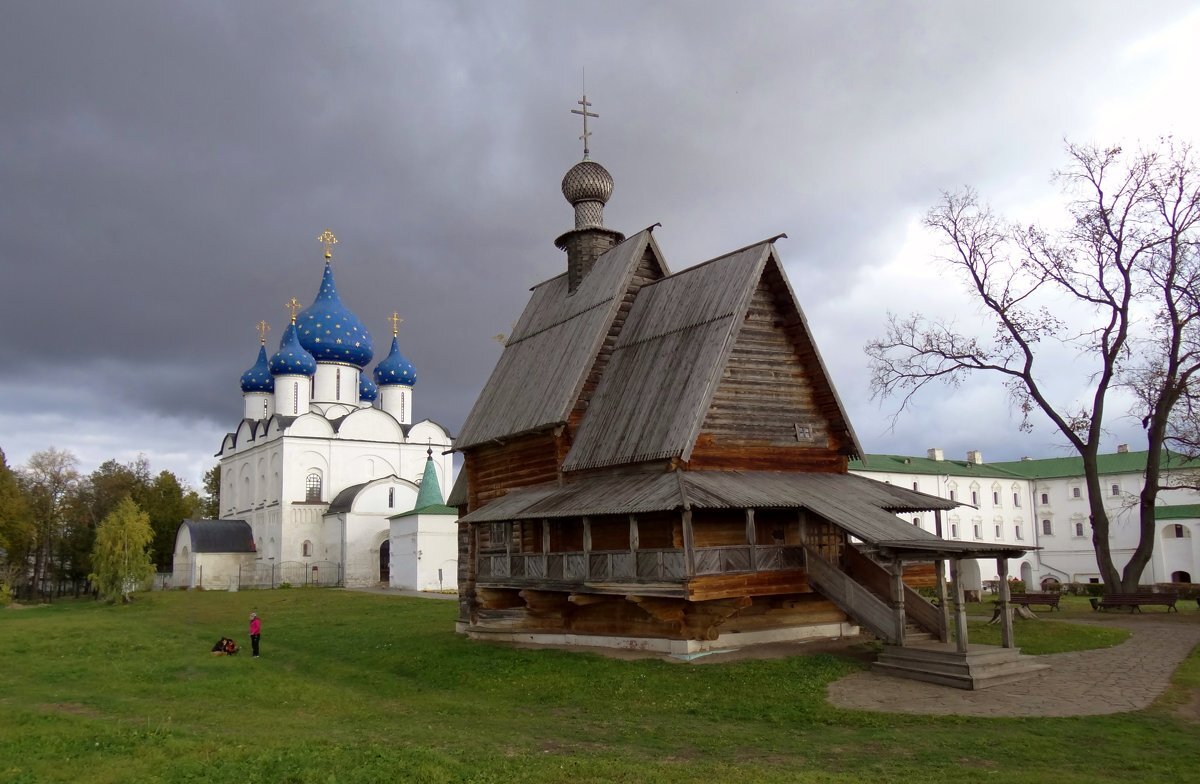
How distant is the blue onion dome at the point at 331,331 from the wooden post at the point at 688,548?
46.6 meters

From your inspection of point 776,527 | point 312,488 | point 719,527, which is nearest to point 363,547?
point 312,488

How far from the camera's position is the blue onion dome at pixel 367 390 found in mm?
64062

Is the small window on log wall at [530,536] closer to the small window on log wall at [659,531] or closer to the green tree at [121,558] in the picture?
the small window on log wall at [659,531]

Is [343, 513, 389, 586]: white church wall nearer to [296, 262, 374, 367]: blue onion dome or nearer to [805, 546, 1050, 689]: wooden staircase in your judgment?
[296, 262, 374, 367]: blue onion dome

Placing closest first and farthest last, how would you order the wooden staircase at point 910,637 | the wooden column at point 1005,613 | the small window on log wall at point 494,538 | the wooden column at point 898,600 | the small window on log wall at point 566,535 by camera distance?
the wooden staircase at point 910,637
the wooden column at point 1005,613
the wooden column at point 898,600
the small window on log wall at point 566,535
the small window on log wall at point 494,538

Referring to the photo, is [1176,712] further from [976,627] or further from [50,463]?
[50,463]

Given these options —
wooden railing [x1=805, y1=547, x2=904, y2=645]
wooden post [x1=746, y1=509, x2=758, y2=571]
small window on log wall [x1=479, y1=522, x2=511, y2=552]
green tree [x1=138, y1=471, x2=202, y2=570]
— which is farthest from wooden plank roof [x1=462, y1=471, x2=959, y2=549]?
green tree [x1=138, y1=471, x2=202, y2=570]

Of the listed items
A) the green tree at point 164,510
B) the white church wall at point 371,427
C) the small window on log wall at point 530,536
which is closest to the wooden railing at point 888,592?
the small window on log wall at point 530,536

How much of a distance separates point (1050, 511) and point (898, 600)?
54.3 meters

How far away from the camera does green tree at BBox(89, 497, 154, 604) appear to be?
41.9 m

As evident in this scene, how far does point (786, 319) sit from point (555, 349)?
5.73 m

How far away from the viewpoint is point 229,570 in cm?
5366

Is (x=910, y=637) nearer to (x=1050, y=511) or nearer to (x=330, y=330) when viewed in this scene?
(x=330, y=330)

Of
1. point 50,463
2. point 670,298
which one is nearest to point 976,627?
point 670,298
